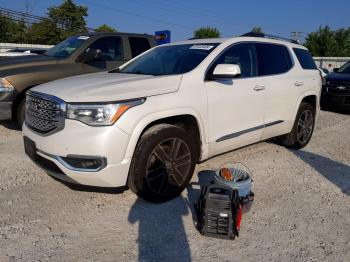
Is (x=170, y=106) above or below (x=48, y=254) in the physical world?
above

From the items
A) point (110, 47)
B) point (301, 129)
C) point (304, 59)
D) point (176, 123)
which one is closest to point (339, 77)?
point (304, 59)

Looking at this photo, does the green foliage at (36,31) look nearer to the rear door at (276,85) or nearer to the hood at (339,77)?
the hood at (339,77)

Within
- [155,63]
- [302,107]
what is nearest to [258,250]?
[155,63]

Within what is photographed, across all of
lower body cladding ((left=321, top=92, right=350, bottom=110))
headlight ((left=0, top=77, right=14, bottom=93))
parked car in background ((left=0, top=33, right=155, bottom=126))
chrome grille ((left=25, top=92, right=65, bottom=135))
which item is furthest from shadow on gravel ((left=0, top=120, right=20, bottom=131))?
lower body cladding ((left=321, top=92, right=350, bottom=110))

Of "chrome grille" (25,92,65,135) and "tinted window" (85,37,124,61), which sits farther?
"tinted window" (85,37,124,61)

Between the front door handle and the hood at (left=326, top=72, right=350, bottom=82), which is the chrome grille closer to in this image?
the front door handle

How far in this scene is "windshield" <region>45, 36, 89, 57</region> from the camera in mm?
6632

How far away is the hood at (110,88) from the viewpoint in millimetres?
3174

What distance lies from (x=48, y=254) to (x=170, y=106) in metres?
1.68

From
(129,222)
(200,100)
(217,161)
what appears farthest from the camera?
(217,161)

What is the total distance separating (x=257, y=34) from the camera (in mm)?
5059

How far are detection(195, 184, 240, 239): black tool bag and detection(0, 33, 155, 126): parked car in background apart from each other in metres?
4.12

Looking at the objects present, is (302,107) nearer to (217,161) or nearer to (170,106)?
(217,161)

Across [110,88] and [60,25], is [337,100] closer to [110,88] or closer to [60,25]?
[110,88]
